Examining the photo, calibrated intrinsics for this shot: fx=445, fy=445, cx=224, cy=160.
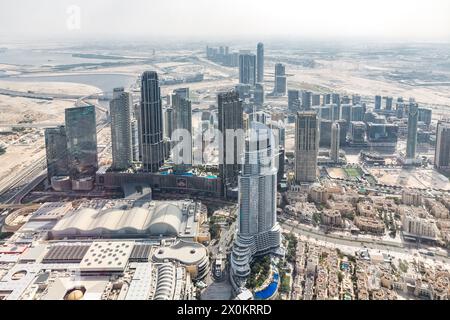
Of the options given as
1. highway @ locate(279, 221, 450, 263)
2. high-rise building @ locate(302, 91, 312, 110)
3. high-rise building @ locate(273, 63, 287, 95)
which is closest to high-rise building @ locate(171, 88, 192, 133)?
highway @ locate(279, 221, 450, 263)

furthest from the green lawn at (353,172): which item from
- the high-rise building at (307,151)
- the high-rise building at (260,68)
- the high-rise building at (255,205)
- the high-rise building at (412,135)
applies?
the high-rise building at (260,68)

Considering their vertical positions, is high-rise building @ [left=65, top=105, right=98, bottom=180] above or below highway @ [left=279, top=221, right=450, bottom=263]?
above

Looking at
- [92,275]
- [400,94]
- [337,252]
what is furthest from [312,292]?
[400,94]

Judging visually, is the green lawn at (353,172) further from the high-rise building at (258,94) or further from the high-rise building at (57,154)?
the high-rise building at (258,94)

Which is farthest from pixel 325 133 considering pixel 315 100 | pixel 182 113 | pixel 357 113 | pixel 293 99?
pixel 182 113

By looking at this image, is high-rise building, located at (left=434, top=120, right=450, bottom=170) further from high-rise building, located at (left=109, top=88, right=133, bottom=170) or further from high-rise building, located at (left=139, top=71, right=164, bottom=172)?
high-rise building, located at (left=109, top=88, right=133, bottom=170)
